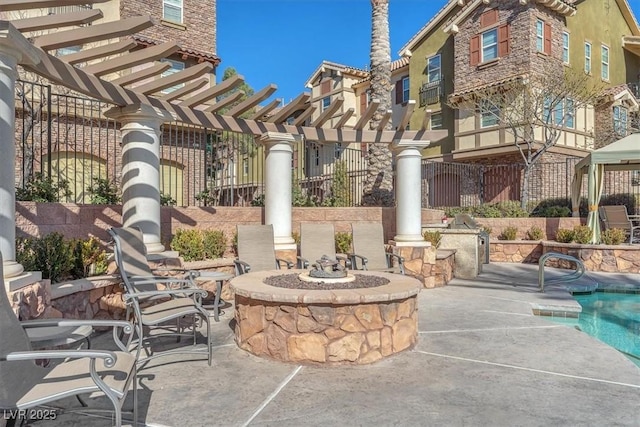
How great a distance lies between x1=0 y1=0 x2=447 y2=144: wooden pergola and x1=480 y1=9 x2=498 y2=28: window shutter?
42.7ft

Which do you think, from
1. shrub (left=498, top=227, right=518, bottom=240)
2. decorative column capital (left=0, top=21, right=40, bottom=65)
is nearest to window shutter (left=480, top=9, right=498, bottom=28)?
shrub (left=498, top=227, right=518, bottom=240)

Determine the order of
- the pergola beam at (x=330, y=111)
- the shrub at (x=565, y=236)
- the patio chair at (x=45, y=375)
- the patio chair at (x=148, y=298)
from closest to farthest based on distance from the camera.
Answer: the patio chair at (x=45, y=375) → the patio chair at (x=148, y=298) → the pergola beam at (x=330, y=111) → the shrub at (x=565, y=236)

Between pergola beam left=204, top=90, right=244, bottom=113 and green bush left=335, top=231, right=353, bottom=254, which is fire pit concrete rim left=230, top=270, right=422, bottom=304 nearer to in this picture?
pergola beam left=204, top=90, right=244, bottom=113

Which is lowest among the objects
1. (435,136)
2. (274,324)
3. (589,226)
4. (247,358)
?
(247,358)

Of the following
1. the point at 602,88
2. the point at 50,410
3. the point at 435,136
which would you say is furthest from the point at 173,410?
the point at 602,88

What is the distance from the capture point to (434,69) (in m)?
21.3

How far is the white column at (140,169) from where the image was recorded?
19.7 feet

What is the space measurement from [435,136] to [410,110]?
1532 mm

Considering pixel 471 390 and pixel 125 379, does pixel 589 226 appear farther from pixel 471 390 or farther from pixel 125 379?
pixel 125 379

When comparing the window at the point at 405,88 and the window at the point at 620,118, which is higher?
the window at the point at 405,88

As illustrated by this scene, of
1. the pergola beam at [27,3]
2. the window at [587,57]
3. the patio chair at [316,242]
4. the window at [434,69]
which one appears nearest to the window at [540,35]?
the window at [587,57]

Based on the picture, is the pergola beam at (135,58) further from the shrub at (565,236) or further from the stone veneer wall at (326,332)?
the shrub at (565,236)

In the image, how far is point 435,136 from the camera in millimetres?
8133

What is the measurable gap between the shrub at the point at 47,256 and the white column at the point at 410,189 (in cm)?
543
